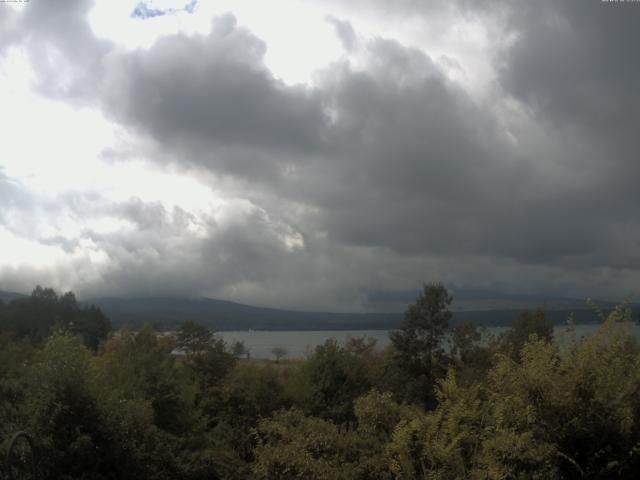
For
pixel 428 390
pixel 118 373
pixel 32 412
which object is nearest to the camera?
pixel 32 412

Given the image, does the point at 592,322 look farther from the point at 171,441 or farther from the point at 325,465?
the point at 171,441

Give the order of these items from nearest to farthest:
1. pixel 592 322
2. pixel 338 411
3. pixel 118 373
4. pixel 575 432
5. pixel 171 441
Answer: pixel 575 432 → pixel 592 322 → pixel 171 441 → pixel 118 373 → pixel 338 411

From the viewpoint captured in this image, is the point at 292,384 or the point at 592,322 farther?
the point at 292,384

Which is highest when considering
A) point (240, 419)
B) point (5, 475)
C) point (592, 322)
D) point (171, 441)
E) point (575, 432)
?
point (592, 322)

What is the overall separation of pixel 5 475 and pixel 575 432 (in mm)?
9685

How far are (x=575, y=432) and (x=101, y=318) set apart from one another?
100m

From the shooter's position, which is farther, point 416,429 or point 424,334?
Result: point 424,334

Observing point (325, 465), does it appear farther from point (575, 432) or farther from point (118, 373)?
point (118, 373)

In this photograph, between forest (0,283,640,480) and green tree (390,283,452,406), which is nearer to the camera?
forest (0,283,640,480)

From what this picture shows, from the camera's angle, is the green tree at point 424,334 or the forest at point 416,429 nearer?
the forest at point 416,429

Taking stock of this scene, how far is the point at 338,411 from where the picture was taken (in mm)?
27797

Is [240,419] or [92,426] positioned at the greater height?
[92,426]

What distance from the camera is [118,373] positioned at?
78.2 ft

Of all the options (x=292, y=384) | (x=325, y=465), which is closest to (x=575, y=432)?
(x=325, y=465)
